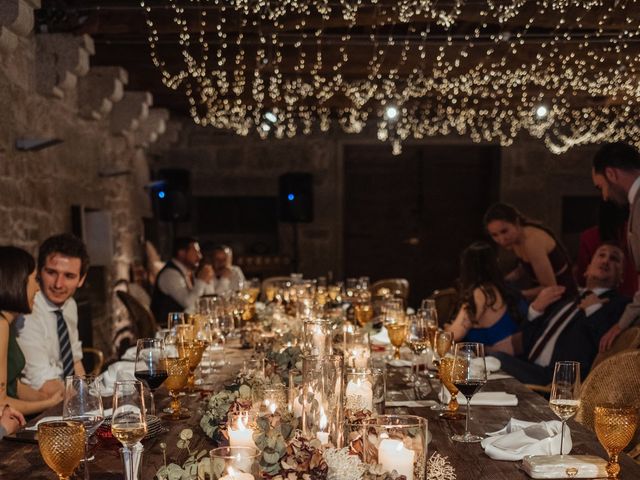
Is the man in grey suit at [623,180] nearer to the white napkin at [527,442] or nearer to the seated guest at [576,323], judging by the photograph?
the seated guest at [576,323]

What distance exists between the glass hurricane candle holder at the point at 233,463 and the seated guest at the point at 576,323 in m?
2.98

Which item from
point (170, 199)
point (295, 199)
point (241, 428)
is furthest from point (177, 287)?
point (241, 428)

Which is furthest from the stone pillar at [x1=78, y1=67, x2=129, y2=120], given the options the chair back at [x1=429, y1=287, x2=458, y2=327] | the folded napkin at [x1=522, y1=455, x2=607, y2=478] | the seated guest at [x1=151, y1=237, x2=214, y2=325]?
the folded napkin at [x1=522, y1=455, x2=607, y2=478]

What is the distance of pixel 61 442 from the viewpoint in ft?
5.44

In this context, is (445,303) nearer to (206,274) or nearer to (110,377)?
(206,274)

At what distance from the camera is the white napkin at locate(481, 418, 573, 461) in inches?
80.6

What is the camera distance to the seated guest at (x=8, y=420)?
2.76m

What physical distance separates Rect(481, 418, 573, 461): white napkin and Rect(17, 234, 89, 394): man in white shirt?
2.19 meters

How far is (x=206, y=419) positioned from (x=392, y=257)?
9.95 m

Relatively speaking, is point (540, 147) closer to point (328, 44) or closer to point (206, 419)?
point (328, 44)

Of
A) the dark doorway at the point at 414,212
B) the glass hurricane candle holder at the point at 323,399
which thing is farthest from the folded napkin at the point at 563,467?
the dark doorway at the point at 414,212

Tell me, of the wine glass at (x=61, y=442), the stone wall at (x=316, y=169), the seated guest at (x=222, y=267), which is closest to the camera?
the wine glass at (x=61, y=442)

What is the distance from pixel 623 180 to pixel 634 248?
42cm

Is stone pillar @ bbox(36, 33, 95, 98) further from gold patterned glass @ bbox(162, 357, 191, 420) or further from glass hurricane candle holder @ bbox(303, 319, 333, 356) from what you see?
gold patterned glass @ bbox(162, 357, 191, 420)
